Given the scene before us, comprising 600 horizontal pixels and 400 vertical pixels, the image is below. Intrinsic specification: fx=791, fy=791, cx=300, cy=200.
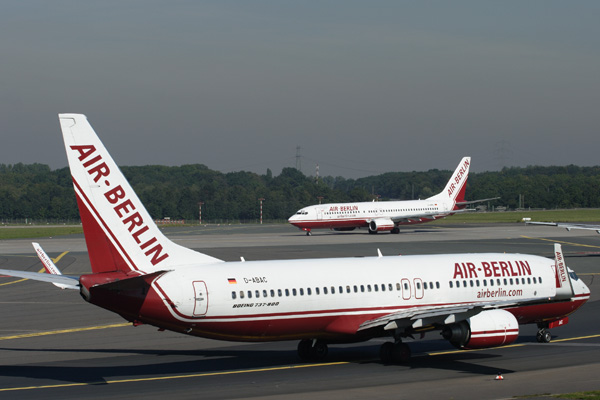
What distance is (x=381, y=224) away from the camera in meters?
114

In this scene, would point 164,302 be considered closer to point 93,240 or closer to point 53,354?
point 93,240

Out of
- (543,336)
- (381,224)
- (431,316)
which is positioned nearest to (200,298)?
(431,316)

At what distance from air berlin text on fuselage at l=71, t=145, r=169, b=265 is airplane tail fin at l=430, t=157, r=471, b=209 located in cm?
9728

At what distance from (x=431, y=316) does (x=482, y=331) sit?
1829 mm

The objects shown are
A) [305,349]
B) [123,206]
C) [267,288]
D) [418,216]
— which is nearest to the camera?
[123,206]

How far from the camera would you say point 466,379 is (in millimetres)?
26078

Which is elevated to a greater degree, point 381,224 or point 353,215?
point 353,215

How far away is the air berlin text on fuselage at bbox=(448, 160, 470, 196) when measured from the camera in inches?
4769

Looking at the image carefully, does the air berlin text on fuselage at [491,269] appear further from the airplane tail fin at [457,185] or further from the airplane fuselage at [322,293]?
the airplane tail fin at [457,185]

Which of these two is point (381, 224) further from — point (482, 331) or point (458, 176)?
point (482, 331)

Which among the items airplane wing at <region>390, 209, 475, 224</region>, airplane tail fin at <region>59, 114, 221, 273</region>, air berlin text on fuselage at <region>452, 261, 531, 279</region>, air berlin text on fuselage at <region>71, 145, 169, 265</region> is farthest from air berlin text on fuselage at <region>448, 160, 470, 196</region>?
airplane tail fin at <region>59, 114, 221, 273</region>

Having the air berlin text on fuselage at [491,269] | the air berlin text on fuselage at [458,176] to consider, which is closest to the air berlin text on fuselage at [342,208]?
the air berlin text on fuselage at [458,176]

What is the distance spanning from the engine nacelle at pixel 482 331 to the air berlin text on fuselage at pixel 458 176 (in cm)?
9482

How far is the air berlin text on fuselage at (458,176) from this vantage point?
121125 millimetres
